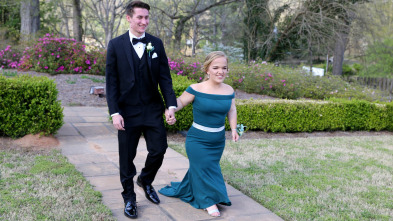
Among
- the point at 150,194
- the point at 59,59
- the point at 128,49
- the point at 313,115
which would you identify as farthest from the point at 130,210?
the point at 59,59

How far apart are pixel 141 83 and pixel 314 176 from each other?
2930 mm

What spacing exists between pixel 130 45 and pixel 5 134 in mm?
3814

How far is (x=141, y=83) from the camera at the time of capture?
3395 mm

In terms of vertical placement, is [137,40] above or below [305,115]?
above

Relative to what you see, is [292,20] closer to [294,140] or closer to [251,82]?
[251,82]

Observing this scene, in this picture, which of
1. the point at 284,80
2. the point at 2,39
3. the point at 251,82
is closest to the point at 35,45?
the point at 2,39

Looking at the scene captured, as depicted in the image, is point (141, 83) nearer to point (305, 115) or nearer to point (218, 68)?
point (218, 68)

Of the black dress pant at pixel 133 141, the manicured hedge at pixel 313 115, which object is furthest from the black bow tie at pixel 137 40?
the manicured hedge at pixel 313 115

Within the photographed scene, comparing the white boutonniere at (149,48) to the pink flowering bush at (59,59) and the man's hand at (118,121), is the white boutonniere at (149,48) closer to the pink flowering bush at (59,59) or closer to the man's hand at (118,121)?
the man's hand at (118,121)

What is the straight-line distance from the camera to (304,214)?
3742 millimetres

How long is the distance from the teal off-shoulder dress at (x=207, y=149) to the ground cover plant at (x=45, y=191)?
0.91 metres

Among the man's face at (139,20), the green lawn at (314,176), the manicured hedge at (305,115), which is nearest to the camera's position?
the man's face at (139,20)

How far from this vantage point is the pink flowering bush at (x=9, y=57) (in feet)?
45.4

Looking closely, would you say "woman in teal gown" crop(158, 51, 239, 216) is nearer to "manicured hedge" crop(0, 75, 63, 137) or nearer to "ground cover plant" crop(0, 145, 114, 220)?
"ground cover plant" crop(0, 145, 114, 220)
